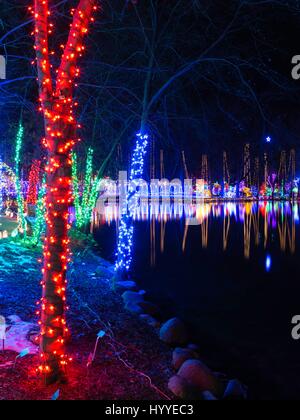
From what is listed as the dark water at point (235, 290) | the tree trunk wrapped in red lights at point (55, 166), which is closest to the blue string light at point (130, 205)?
the dark water at point (235, 290)

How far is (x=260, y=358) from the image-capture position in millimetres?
7172

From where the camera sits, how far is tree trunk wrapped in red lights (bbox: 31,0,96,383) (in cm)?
451

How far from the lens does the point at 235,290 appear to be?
1145cm

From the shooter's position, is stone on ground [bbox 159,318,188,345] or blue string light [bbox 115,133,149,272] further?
blue string light [bbox 115,133,149,272]

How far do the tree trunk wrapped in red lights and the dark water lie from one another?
2.93m

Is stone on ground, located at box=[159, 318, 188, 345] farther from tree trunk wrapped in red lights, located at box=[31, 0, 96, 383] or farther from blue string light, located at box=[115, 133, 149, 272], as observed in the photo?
blue string light, located at box=[115, 133, 149, 272]

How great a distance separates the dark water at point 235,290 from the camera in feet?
22.8

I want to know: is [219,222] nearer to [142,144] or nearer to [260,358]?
[142,144]

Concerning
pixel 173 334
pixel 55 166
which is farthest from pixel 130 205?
pixel 55 166

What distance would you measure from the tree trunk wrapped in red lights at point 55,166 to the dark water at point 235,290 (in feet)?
9.62

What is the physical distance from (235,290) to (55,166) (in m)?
7.97

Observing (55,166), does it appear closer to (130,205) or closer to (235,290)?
(130,205)

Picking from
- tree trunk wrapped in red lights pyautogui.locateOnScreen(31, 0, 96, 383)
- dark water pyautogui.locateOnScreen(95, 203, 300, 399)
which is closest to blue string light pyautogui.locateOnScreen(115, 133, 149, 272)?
dark water pyautogui.locateOnScreen(95, 203, 300, 399)
